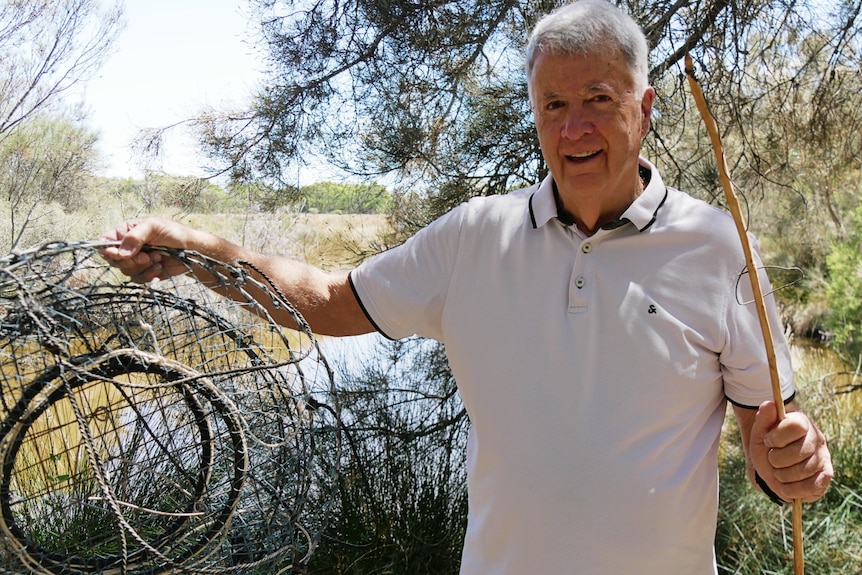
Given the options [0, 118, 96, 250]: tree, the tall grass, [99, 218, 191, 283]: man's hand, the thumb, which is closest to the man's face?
the thumb

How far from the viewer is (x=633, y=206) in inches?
49.9

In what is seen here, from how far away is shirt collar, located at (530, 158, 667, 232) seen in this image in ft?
4.15

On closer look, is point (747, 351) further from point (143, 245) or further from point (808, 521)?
point (808, 521)

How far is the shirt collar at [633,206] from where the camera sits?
1.26m

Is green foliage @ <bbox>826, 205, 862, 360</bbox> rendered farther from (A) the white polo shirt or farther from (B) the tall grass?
(A) the white polo shirt

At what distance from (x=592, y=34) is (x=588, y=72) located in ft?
0.20

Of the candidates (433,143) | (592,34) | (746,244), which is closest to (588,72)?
(592,34)

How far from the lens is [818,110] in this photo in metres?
2.83

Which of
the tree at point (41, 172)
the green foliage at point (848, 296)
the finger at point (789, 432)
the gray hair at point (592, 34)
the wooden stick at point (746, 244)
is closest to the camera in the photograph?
the wooden stick at point (746, 244)

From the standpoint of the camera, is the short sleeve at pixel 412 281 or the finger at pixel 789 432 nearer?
the finger at pixel 789 432

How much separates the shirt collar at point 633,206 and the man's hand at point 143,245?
0.56 m

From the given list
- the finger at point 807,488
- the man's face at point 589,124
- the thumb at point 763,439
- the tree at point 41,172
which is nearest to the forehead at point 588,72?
the man's face at point 589,124

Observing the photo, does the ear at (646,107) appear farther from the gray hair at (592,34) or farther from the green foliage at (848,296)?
the green foliage at (848,296)

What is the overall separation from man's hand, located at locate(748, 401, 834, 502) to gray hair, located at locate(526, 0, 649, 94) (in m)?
0.57
